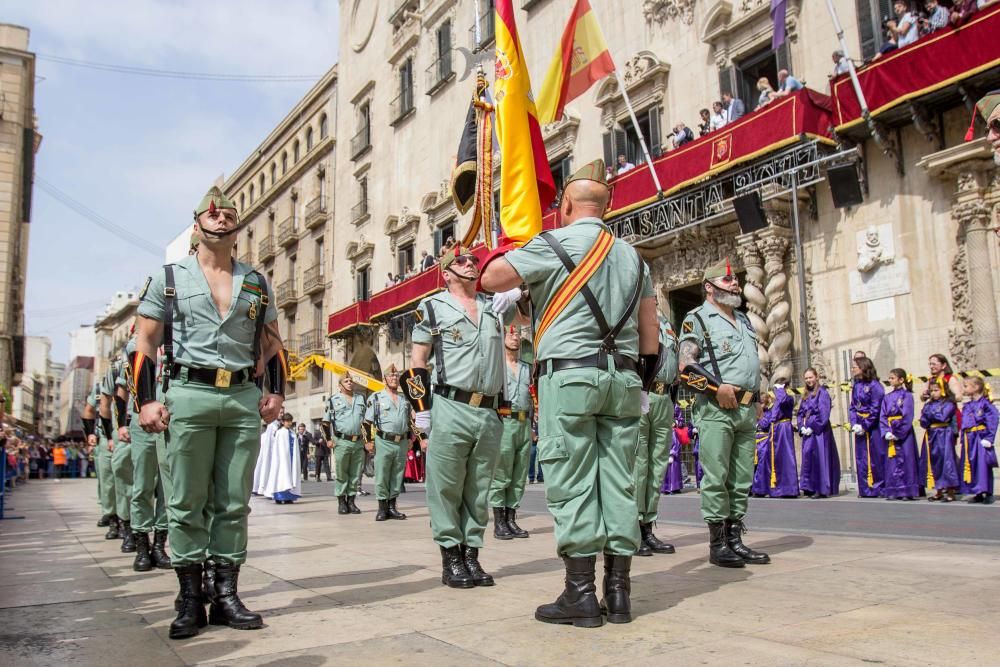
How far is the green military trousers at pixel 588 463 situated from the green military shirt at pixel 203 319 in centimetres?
151

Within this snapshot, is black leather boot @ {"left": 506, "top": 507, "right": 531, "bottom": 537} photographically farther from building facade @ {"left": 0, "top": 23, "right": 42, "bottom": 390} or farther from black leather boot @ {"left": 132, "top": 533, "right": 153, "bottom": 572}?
building facade @ {"left": 0, "top": 23, "right": 42, "bottom": 390}

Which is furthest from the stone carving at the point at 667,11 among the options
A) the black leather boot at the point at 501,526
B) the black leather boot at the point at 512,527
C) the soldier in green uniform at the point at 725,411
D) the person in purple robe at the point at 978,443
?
the soldier in green uniform at the point at 725,411

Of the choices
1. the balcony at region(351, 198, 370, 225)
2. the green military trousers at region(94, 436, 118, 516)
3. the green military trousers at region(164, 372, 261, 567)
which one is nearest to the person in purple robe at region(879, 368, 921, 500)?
the green military trousers at region(164, 372, 261, 567)

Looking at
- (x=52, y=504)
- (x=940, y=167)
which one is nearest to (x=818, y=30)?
(x=940, y=167)

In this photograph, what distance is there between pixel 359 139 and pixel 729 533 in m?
31.0

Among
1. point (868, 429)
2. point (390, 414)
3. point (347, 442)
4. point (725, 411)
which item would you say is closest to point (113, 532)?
point (390, 414)

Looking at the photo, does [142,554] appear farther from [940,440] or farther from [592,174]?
[940,440]

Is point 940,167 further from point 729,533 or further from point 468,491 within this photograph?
point 468,491

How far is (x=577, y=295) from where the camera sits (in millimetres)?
3662

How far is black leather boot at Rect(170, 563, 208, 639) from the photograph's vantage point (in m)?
3.36

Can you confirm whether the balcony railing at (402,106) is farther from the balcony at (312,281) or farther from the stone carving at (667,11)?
the stone carving at (667,11)

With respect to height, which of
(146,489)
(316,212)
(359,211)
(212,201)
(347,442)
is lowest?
(146,489)

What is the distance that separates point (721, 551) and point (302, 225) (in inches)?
1446

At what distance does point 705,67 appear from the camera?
656 inches
